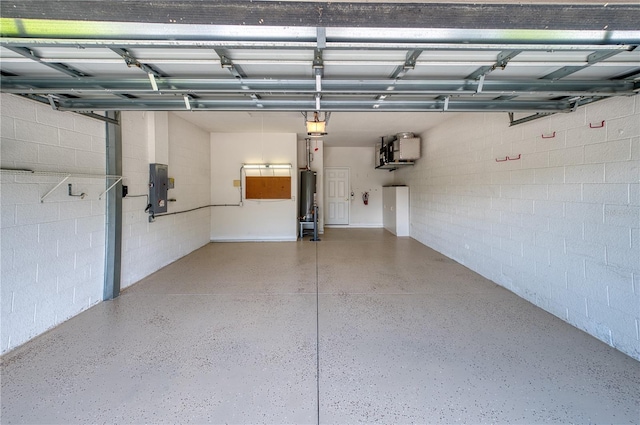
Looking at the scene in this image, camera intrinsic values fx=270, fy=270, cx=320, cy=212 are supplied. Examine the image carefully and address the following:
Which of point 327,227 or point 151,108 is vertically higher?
point 151,108

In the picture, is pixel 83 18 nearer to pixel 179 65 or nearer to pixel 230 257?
pixel 179 65

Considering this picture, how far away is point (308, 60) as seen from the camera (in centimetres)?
185

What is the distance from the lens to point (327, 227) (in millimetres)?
8750

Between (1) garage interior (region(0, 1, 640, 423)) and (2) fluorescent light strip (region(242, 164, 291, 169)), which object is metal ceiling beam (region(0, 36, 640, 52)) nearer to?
(1) garage interior (region(0, 1, 640, 423))

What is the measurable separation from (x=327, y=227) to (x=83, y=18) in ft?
25.8

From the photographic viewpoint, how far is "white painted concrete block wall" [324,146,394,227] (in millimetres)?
8734

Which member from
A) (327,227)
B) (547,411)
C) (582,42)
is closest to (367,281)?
(547,411)

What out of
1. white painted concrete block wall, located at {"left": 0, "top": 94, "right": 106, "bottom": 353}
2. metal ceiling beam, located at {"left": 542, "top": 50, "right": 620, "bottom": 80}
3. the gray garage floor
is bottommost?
the gray garage floor

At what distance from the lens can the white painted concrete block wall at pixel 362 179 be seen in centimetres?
→ 873

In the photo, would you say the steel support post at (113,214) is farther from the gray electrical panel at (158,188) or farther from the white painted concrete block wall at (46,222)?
the gray electrical panel at (158,188)

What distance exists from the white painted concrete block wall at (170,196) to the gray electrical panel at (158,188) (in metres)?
0.07

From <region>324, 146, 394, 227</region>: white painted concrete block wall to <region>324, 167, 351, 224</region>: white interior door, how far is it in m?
0.16

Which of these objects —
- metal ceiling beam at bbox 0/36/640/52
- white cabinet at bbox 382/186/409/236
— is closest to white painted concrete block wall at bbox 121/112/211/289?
metal ceiling beam at bbox 0/36/640/52

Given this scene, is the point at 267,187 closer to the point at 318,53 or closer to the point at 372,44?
the point at 318,53
